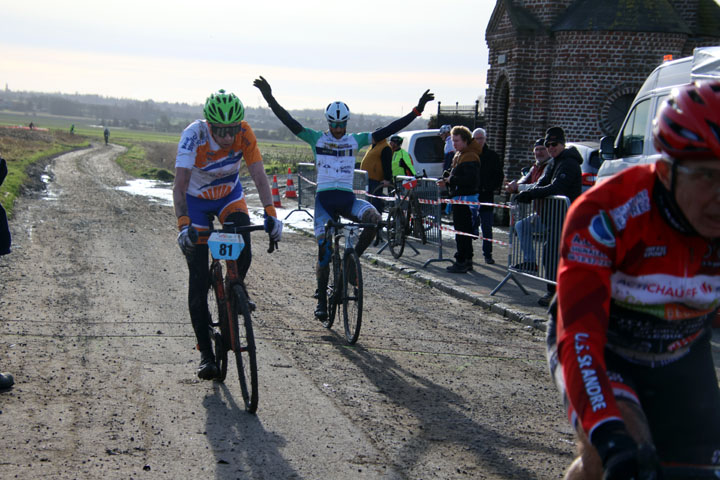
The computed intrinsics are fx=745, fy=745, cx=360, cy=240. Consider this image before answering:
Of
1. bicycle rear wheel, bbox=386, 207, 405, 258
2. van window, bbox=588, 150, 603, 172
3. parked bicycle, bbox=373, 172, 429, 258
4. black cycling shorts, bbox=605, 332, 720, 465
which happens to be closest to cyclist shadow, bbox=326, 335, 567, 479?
black cycling shorts, bbox=605, 332, 720, 465

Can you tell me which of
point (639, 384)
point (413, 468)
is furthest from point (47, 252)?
point (639, 384)

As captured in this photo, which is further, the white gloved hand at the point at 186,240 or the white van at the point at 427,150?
the white van at the point at 427,150

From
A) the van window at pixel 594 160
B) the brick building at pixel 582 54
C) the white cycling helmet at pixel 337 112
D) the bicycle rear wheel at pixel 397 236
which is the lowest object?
the bicycle rear wheel at pixel 397 236

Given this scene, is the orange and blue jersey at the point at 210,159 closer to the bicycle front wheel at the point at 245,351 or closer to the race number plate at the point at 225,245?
the race number plate at the point at 225,245

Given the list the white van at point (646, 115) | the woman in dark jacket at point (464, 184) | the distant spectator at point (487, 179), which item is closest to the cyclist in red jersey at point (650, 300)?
the white van at point (646, 115)

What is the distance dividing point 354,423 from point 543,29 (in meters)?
16.3

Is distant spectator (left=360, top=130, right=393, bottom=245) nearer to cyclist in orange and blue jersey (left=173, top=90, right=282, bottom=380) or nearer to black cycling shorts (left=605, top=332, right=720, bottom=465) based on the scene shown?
cyclist in orange and blue jersey (left=173, top=90, right=282, bottom=380)

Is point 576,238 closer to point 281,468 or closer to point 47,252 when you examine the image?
point 281,468

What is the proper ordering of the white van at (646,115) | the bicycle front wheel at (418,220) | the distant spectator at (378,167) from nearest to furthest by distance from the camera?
the white van at (646,115)
the bicycle front wheel at (418,220)
the distant spectator at (378,167)

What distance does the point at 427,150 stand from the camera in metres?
18.5

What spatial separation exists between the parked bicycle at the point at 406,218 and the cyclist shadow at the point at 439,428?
6.73m

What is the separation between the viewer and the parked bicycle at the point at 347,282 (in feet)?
23.9

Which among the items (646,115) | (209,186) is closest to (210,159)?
(209,186)

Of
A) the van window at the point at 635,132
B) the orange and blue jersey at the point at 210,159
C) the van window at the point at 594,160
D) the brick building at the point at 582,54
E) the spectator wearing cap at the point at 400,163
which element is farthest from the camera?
the brick building at the point at 582,54
